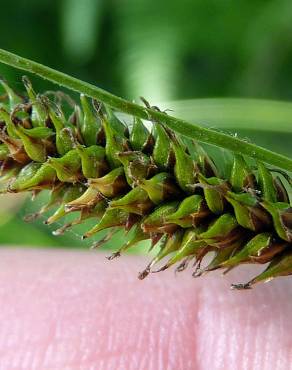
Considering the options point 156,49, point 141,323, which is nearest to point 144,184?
point 141,323

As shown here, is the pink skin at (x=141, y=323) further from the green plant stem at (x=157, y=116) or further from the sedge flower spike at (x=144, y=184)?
the green plant stem at (x=157, y=116)

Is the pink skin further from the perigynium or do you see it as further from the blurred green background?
the blurred green background

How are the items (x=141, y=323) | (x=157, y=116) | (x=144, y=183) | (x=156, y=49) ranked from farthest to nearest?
(x=156, y=49) < (x=141, y=323) < (x=144, y=183) < (x=157, y=116)

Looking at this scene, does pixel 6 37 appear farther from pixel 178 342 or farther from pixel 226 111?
pixel 178 342

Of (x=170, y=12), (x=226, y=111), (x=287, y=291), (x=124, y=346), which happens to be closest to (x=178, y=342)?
(x=124, y=346)

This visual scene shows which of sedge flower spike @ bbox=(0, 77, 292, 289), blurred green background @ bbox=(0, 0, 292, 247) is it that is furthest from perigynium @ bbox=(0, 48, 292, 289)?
blurred green background @ bbox=(0, 0, 292, 247)

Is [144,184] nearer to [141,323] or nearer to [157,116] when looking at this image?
[157,116]
